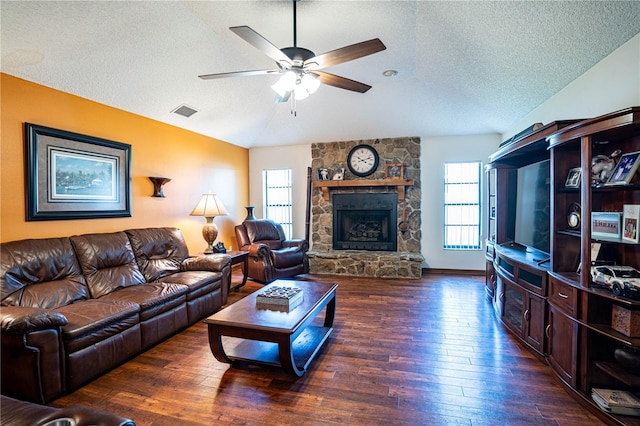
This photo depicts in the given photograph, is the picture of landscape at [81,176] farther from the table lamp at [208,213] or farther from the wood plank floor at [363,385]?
the wood plank floor at [363,385]

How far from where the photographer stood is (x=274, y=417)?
1.94 meters

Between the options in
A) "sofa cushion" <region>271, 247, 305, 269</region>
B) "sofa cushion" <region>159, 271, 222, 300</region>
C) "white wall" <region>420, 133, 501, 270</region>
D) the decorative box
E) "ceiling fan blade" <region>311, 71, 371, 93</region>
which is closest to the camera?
the decorative box

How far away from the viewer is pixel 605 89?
2578 millimetres

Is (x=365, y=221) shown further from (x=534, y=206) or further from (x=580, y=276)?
(x=580, y=276)

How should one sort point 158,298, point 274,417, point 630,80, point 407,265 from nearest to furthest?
1. point 274,417
2. point 630,80
3. point 158,298
4. point 407,265

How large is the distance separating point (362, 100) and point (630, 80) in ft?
10.3

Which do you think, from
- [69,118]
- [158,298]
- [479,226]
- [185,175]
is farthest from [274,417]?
[479,226]

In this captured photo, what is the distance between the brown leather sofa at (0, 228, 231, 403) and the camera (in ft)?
6.54

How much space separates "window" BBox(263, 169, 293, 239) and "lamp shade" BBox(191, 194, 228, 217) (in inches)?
79.7

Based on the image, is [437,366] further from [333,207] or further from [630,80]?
[333,207]

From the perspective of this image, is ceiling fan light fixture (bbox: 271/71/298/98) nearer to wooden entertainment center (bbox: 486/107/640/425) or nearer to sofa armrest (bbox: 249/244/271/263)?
wooden entertainment center (bbox: 486/107/640/425)

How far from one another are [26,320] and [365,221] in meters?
5.06

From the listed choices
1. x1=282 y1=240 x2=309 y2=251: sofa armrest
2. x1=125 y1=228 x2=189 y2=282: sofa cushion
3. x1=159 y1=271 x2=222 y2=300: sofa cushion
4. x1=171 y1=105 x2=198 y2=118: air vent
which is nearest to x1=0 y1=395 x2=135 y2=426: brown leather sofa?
x1=159 y1=271 x2=222 y2=300: sofa cushion

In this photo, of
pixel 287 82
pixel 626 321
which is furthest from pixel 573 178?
pixel 287 82
